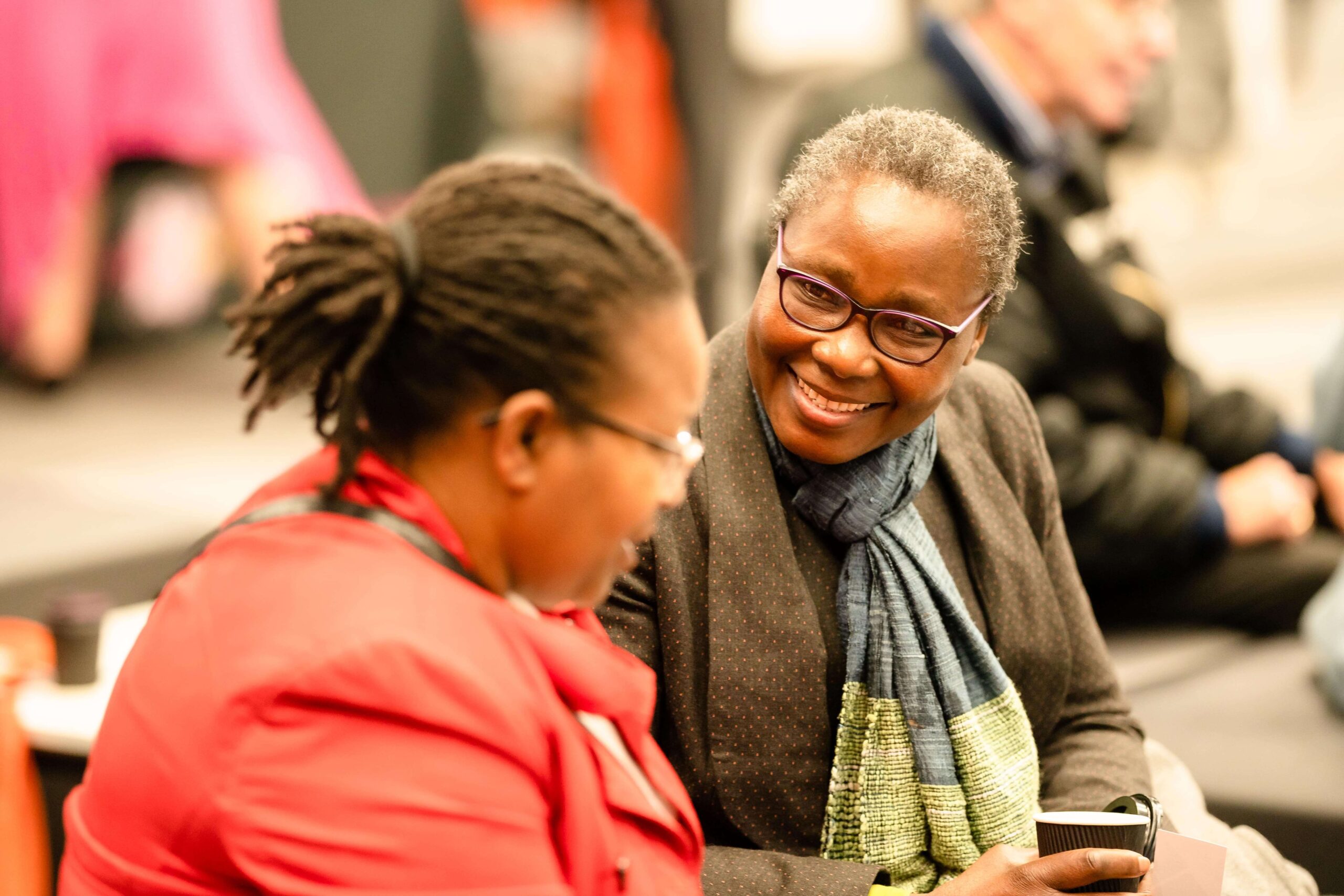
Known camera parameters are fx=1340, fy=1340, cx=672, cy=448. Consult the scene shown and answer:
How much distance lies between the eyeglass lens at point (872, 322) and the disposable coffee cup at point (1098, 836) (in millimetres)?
504

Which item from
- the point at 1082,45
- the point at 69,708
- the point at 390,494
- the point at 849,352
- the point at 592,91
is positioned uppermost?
the point at 1082,45

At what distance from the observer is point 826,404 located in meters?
1.50

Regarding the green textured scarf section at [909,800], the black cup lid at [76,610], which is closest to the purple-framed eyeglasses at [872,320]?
the green textured scarf section at [909,800]

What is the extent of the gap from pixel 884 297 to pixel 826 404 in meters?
0.14

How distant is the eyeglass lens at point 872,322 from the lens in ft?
4.80

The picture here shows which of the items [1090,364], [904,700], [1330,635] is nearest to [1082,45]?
[1090,364]

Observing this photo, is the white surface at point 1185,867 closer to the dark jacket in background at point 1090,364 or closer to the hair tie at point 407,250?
the hair tie at point 407,250

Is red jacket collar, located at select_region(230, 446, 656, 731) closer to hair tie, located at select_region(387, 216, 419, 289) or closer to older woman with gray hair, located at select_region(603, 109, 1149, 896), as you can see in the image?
hair tie, located at select_region(387, 216, 419, 289)

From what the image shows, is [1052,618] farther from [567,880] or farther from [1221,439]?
[1221,439]

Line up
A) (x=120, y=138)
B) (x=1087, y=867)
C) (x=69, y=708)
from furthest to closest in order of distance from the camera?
(x=120, y=138) < (x=69, y=708) < (x=1087, y=867)

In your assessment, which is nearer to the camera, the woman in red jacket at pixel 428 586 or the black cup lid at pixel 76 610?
the woman in red jacket at pixel 428 586

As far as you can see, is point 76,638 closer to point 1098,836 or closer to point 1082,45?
point 1098,836

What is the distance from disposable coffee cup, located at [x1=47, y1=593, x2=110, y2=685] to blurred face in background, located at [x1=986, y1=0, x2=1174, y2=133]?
225 cm

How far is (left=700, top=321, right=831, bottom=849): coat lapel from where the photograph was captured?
4.77 feet
